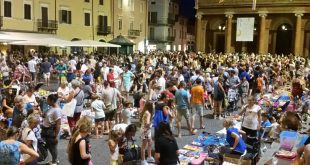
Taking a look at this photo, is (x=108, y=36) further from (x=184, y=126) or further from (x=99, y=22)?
(x=184, y=126)

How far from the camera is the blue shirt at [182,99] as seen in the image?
11.1 m

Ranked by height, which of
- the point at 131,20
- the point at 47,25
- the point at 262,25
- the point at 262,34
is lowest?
the point at 262,34

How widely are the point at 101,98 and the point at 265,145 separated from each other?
4669mm

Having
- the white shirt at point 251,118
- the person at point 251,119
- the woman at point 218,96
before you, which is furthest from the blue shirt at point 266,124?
the woman at point 218,96

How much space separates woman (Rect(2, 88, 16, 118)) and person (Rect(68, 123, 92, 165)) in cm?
461

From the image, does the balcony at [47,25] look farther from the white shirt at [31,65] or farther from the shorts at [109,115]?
the shorts at [109,115]

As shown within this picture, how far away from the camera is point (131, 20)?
5206 cm

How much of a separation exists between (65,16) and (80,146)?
36183 mm

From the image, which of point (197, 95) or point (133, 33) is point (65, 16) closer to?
point (133, 33)

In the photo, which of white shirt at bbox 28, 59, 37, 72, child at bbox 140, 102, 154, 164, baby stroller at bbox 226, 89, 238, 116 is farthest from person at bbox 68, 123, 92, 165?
white shirt at bbox 28, 59, 37, 72

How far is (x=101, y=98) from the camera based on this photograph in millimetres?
11344

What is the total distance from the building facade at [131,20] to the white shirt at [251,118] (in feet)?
131

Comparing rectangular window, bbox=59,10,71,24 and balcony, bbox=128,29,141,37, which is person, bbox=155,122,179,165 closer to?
rectangular window, bbox=59,10,71,24

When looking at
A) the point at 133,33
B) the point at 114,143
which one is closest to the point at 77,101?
the point at 114,143
